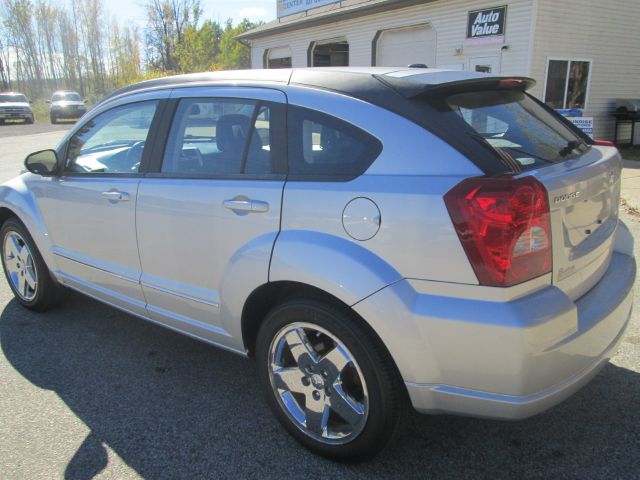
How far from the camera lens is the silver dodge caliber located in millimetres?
1949

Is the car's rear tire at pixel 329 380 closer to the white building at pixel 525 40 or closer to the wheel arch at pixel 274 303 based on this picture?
the wheel arch at pixel 274 303

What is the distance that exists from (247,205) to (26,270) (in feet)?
8.83

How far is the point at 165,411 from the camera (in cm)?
290

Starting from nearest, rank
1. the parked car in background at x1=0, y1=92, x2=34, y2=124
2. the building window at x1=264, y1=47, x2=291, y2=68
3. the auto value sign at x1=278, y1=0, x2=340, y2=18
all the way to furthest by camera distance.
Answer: the auto value sign at x1=278, y1=0, x2=340, y2=18
the building window at x1=264, y1=47, x2=291, y2=68
the parked car in background at x1=0, y1=92, x2=34, y2=124

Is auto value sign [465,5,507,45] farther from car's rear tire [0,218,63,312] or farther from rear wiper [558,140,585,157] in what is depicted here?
car's rear tire [0,218,63,312]

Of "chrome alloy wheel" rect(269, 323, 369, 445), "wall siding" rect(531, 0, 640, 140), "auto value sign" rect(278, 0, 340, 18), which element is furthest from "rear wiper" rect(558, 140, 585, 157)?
"auto value sign" rect(278, 0, 340, 18)

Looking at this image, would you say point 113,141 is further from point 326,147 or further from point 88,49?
point 88,49

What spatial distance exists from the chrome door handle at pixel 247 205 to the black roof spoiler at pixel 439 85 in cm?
78

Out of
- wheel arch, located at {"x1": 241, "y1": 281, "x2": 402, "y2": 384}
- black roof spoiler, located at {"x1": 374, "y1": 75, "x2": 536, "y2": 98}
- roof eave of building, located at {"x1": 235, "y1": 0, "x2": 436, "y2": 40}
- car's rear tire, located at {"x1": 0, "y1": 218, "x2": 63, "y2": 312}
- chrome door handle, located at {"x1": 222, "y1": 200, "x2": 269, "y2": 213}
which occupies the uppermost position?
roof eave of building, located at {"x1": 235, "y1": 0, "x2": 436, "y2": 40}

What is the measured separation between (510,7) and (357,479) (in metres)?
13.8

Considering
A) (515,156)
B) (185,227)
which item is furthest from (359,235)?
(185,227)

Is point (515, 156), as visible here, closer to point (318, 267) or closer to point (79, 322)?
point (318, 267)

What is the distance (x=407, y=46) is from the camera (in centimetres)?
1678

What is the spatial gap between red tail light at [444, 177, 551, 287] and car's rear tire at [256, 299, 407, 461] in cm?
57
